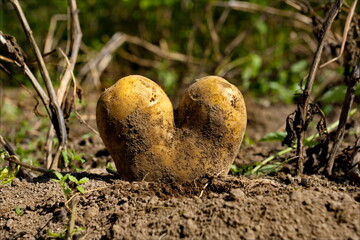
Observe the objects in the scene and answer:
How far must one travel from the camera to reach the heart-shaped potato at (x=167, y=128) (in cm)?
203

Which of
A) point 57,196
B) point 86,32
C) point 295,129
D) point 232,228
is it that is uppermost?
point 86,32

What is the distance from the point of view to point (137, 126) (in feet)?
6.69

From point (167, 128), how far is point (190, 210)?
0.47 metres

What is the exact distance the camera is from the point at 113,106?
202 cm

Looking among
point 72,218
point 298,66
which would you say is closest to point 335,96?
point 72,218

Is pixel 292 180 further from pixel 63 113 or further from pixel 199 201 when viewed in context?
pixel 63 113

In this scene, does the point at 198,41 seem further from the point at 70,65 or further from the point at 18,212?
the point at 18,212

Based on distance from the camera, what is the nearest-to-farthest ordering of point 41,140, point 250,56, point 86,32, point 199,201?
point 199,201
point 41,140
point 250,56
point 86,32

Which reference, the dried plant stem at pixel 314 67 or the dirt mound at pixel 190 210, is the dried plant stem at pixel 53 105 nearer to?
the dirt mound at pixel 190 210

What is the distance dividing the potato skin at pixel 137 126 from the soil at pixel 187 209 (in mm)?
96

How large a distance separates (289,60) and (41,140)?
3636 millimetres

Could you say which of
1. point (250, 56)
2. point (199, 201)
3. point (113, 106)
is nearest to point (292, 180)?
point (199, 201)

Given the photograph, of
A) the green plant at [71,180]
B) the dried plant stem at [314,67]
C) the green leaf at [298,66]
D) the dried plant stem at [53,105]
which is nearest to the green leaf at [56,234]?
the green plant at [71,180]

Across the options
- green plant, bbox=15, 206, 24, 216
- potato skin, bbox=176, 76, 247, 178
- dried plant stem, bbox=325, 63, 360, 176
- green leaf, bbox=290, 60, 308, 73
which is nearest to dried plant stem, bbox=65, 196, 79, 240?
green plant, bbox=15, 206, 24, 216
